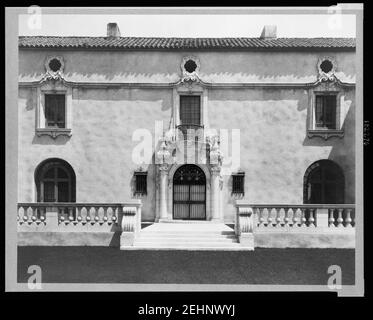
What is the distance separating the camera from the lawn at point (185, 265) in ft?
33.6

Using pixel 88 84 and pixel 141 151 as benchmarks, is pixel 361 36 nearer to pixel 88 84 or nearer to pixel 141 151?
pixel 141 151

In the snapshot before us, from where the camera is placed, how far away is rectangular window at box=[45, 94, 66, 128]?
Result: 16.9 m

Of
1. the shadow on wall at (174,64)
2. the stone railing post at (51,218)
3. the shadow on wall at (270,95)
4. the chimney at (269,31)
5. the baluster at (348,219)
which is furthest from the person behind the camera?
the shadow on wall at (270,95)

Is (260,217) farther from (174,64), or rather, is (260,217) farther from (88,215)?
(174,64)

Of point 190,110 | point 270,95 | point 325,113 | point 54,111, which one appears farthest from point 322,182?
point 54,111

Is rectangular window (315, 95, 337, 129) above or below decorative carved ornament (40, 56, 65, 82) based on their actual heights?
below

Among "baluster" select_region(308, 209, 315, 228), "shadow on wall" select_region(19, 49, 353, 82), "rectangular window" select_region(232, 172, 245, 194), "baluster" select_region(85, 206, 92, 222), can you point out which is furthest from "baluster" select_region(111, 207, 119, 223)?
"baluster" select_region(308, 209, 315, 228)

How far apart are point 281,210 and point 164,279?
5.47 metres

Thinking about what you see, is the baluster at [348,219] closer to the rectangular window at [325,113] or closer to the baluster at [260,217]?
the baluster at [260,217]

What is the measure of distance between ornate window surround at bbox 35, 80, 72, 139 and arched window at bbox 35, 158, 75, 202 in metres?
1.28

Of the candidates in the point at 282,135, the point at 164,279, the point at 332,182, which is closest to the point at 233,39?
the point at 282,135

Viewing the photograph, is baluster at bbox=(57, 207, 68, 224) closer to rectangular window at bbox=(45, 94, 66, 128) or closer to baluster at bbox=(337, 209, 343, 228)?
rectangular window at bbox=(45, 94, 66, 128)

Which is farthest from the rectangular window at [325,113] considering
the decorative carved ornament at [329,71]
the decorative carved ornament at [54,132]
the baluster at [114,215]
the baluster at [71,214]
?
the decorative carved ornament at [54,132]

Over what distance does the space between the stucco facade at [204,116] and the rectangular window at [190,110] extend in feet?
1.34
